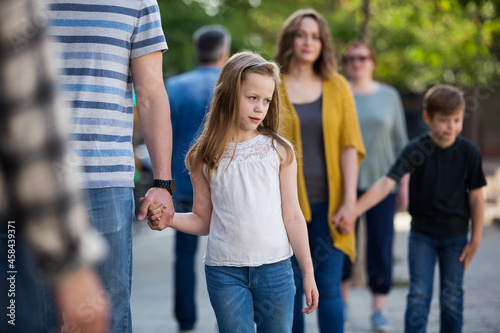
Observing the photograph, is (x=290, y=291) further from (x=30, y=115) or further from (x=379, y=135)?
(x=379, y=135)

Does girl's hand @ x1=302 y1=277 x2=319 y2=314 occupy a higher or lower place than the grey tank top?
lower

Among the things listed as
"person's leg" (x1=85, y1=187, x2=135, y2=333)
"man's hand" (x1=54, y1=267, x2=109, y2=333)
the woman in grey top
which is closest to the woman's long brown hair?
the woman in grey top

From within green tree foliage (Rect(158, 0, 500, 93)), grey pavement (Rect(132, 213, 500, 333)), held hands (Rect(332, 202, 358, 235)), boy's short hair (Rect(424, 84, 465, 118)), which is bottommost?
grey pavement (Rect(132, 213, 500, 333))

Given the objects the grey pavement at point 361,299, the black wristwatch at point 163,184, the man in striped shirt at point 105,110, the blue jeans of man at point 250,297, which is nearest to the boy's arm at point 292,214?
the blue jeans of man at point 250,297

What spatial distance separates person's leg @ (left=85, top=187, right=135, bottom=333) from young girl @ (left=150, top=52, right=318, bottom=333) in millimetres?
231

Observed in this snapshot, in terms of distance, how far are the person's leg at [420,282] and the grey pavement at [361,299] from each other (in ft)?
3.79

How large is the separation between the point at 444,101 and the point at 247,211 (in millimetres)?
1716

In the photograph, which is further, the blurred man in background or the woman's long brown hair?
the blurred man in background

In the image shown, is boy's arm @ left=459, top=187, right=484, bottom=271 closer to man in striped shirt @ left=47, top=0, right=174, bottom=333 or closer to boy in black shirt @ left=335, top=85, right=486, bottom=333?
boy in black shirt @ left=335, top=85, right=486, bottom=333

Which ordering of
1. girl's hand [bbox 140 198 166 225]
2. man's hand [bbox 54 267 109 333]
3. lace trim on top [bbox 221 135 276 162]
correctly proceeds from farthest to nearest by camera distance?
lace trim on top [bbox 221 135 276 162] → girl's hand [bbox 140 198 166 225] → man's hand [bbox 54 267 109 333]

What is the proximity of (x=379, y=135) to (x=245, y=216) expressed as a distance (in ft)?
9.81

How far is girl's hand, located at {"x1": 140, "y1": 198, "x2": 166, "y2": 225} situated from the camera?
2857mm

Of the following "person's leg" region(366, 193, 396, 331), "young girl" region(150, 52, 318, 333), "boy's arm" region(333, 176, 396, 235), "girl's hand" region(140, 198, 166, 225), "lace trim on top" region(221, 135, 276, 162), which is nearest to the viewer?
"girl's hand" region(140, 198, 166, 225)

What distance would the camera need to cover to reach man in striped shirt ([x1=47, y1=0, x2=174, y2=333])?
261 centimetres
